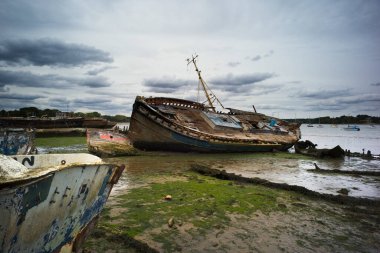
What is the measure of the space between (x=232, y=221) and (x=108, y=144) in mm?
12964

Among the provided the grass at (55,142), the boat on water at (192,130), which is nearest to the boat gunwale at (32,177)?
the boat on water at (192,130)

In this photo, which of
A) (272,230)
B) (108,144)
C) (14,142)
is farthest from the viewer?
(108,144)

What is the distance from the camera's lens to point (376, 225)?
583cm

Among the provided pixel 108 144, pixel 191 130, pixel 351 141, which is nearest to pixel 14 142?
pixel 108 144

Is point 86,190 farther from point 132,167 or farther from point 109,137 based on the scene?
point 109,137

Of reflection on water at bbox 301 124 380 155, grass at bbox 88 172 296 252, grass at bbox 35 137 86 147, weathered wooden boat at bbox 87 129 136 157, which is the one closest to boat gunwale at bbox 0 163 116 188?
grass at bbox 88 172 296 252

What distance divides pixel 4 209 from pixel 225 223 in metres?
4.33

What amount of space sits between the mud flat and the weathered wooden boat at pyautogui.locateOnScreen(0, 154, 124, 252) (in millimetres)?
1009

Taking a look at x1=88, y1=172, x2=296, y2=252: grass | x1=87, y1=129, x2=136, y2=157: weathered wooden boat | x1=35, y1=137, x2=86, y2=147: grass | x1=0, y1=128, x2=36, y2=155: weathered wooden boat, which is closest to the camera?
x1=88, y1=172, x2=296, y2=252: grass

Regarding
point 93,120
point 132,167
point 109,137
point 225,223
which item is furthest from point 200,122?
point 93,120

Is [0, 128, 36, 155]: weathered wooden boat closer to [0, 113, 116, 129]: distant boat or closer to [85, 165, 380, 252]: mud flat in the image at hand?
[85, 165, 380, 252]: mud flat

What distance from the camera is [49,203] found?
2.89 metres

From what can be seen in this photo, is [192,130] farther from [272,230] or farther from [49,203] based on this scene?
[49,203]

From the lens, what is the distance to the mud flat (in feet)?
15.5
